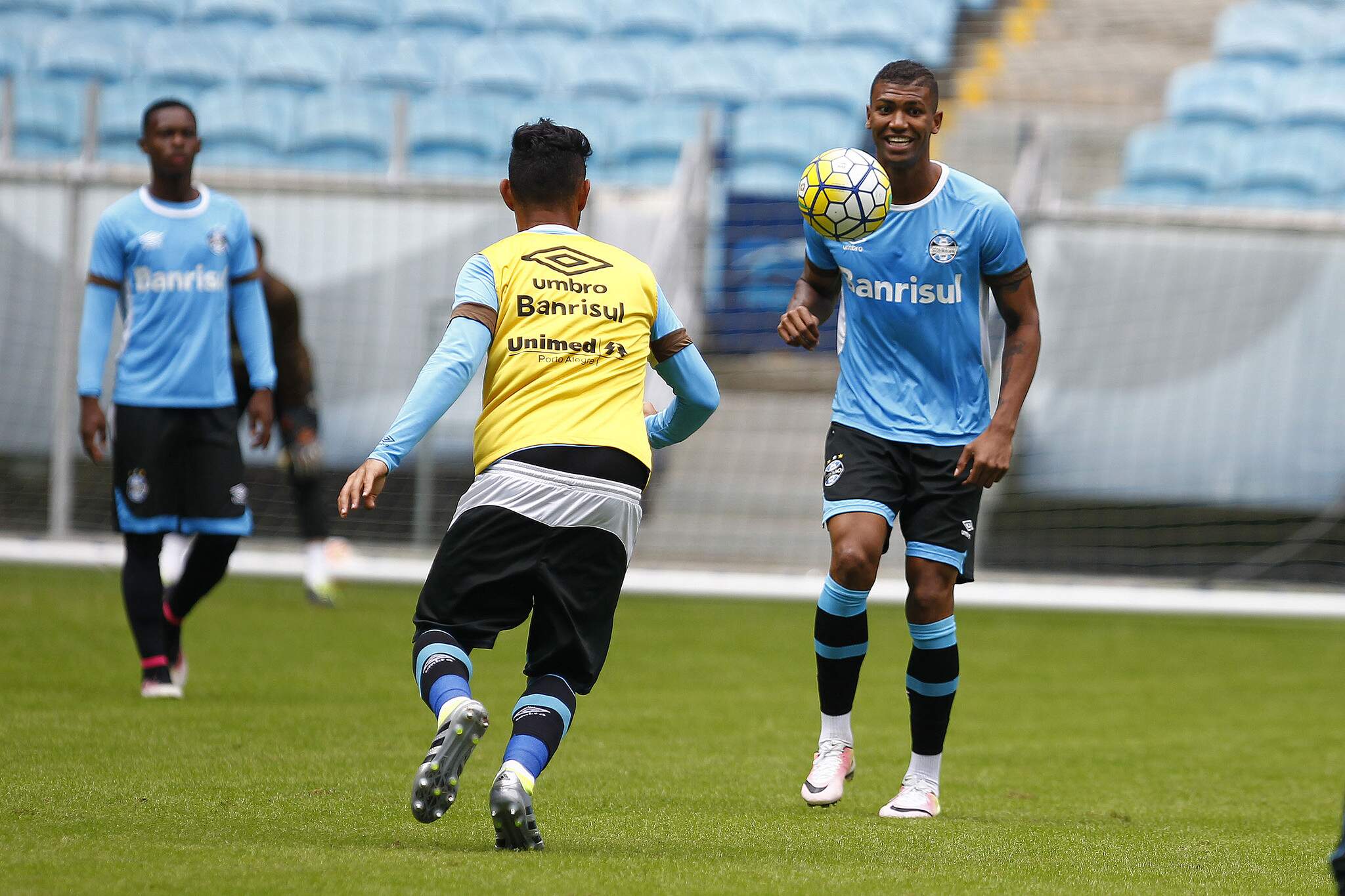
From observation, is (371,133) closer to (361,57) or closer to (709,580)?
(361,57)

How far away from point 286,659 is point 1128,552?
632cm

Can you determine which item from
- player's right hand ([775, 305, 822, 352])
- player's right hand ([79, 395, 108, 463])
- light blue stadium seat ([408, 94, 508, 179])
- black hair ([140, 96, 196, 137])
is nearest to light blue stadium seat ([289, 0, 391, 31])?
light blue stadium seat ([408, 94, 508, 179])

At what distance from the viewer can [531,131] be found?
13.3 ft

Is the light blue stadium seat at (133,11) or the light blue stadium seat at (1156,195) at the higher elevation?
the light blue stadium seat at (133,11)

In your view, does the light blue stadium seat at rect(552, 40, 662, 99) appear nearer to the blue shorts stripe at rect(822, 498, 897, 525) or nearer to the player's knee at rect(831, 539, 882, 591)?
the blue shorts stripe at rect(822, 498, 897, 525)

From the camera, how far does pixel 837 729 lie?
16.2ft

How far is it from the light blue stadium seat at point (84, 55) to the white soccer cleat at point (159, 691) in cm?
1035

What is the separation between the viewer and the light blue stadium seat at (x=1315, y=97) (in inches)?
548

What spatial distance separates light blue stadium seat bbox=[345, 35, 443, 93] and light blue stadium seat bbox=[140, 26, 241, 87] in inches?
45.0

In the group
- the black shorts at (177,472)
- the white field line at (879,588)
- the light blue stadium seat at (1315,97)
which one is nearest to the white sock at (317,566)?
the white field line at (879,588)

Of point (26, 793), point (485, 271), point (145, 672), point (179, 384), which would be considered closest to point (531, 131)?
point (485, 271)

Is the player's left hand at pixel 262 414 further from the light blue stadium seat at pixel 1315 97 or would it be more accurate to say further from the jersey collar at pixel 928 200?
the light blue stadium seat at pixel 1315 97

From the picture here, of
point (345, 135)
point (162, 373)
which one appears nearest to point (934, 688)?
point (162, 373)

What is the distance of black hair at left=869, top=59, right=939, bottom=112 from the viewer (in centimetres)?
481
